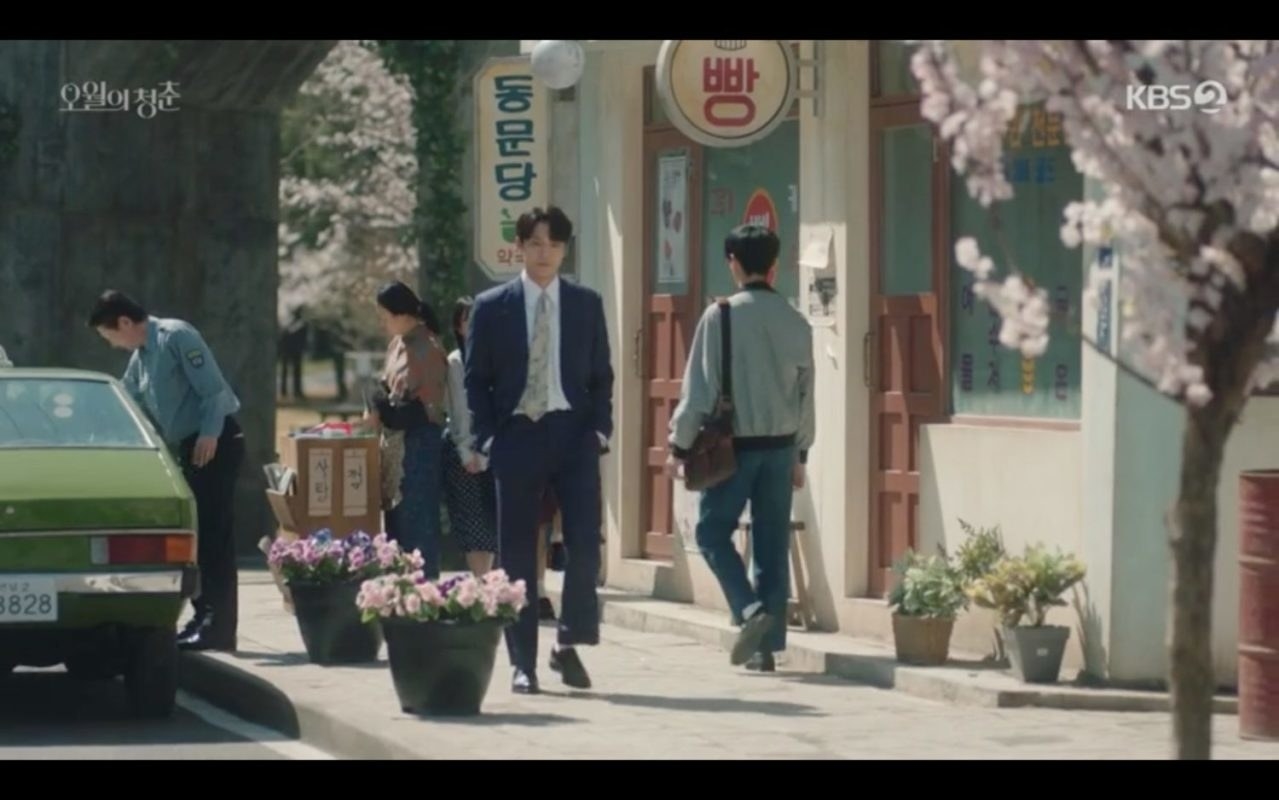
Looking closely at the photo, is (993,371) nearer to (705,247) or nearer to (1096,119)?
(705,247)

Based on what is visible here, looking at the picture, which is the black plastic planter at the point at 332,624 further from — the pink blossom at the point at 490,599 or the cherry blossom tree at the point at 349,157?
the cherry blossom tree at the point at 349,157

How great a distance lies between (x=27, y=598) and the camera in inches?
437

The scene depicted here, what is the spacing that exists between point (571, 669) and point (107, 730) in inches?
74.8

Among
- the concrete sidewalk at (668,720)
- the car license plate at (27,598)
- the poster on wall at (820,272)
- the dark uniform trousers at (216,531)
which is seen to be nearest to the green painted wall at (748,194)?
the poster on wall at (820,272)

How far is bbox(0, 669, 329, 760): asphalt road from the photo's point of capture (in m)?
10.7

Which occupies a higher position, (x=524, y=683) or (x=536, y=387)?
(x=536, y=387)

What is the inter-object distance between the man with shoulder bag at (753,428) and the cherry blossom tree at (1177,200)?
530cm

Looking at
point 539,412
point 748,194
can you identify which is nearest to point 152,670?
point 539,412

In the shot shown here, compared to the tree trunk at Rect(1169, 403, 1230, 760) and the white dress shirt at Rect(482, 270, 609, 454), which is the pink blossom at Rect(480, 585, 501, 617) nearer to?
the white dress shirt at Rect(482, 270, 609, 454)

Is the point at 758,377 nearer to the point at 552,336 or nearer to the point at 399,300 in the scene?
the point at 552,336

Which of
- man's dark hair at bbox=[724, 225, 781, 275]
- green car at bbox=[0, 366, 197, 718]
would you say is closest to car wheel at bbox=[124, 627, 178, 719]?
green car at bbox=[0, 366, 197, 718]

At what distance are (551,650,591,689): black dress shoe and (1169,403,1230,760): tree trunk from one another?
4.65 metres
